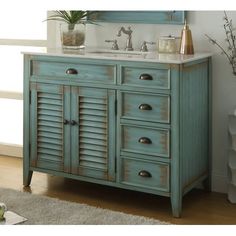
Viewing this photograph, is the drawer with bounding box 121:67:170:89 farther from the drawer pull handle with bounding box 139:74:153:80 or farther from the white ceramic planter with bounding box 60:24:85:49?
the white ceramic planter with bounding box 60:24:85:49

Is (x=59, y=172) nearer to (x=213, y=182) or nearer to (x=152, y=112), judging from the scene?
(x=152, y=112)

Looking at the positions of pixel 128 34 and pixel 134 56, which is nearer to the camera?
pixel 134 56

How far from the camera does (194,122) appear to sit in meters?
2.67

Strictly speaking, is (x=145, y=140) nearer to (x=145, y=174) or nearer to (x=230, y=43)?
(x=145, y=174)

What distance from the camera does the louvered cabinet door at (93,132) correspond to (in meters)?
2.66

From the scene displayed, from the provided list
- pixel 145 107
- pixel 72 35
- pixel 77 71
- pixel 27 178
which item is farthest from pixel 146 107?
pixel 27 178

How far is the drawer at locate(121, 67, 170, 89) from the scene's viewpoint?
7.92 ft

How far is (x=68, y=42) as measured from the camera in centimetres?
307

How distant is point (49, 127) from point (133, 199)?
2.30ft

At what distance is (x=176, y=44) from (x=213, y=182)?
3.02 ft

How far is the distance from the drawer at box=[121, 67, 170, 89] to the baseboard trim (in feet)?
5.23

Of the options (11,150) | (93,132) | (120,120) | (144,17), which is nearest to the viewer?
(120,120)

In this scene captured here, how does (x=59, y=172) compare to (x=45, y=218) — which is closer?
(x=45, y=218)

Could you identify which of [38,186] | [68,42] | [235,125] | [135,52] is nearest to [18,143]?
[38,186]
